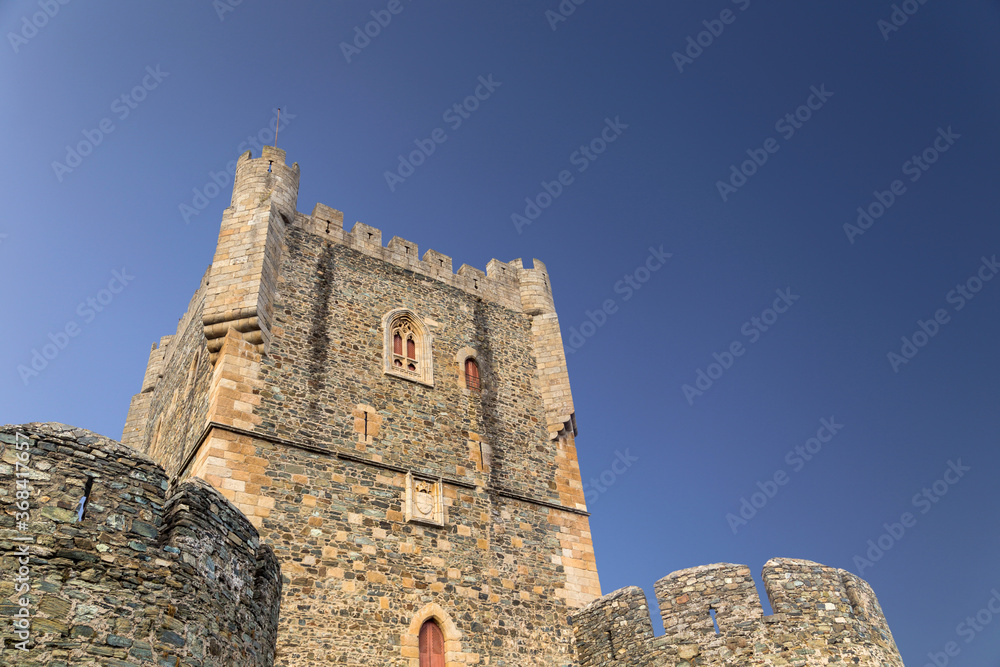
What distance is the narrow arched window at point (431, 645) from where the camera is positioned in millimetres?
11383

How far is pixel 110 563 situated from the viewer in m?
4.37

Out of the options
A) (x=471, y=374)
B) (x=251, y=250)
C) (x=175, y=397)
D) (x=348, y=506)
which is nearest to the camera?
(x=348, y=506)

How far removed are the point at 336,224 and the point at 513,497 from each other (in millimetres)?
6583

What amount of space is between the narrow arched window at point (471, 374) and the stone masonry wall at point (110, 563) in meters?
9.95

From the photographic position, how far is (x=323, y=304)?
14164mm

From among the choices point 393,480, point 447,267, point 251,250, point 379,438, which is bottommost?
point 393,480

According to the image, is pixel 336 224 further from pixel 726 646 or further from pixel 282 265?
pixel 726 646

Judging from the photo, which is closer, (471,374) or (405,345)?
(405,345)

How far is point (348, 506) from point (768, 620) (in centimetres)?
637

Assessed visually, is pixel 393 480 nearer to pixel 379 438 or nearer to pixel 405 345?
pixel 379 438

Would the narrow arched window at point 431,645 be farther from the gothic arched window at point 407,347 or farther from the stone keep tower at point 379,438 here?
the gothic arched window at point 407,347

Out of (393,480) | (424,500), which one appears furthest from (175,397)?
(424,500)

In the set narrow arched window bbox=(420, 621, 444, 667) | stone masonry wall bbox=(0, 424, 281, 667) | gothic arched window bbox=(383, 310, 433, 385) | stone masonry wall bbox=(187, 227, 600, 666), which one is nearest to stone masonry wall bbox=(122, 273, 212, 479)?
stone masonry wall bbox=(187, 227, 600, 666)

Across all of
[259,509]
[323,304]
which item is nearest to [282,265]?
[323,304]
